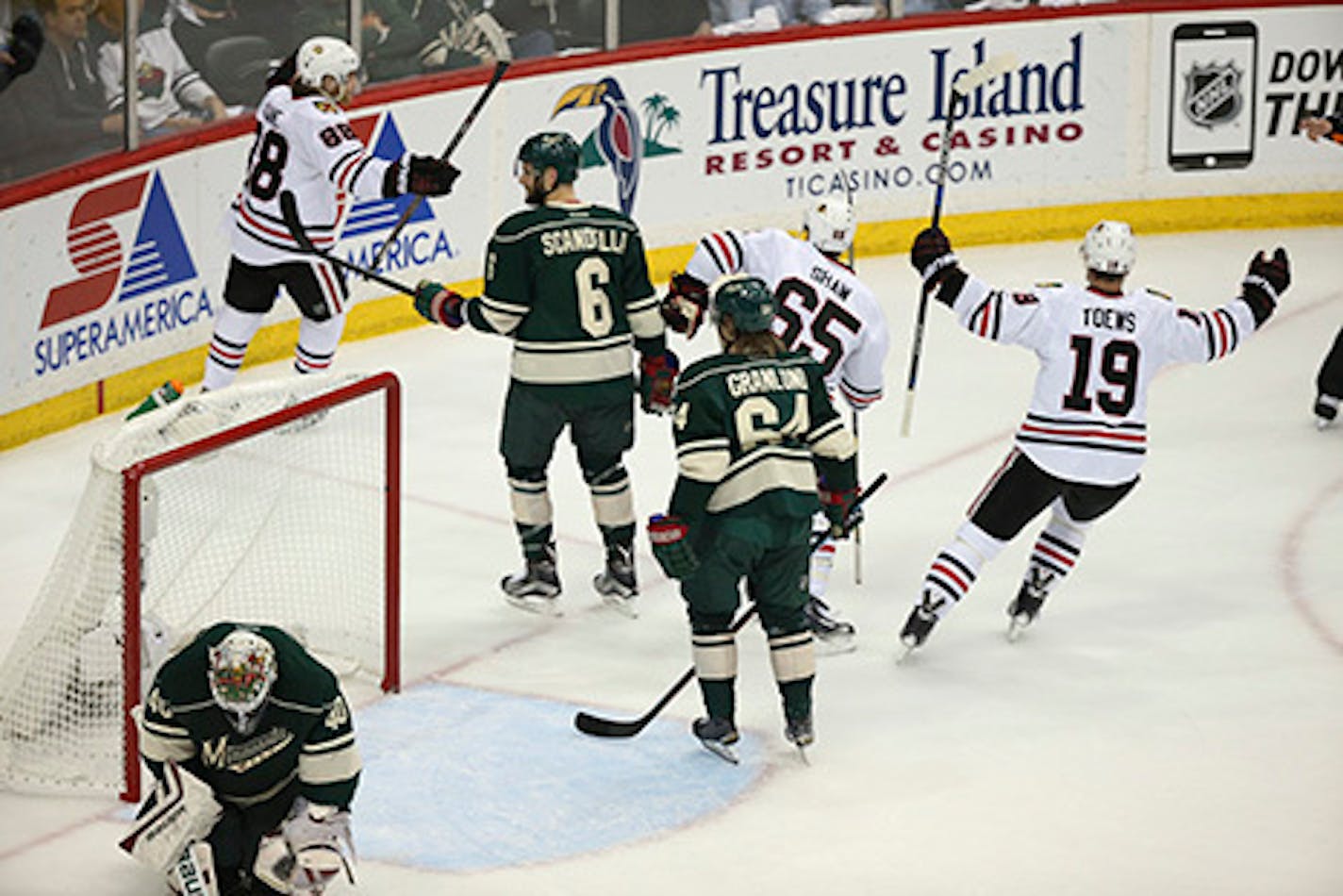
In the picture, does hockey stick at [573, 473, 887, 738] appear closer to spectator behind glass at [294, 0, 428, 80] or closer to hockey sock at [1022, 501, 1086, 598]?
hockey sock at [1022, 501, 1086, 598]

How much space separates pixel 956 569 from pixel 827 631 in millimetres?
388

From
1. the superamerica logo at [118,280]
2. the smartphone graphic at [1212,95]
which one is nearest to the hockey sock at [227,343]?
the superamerica logo at [118,280]

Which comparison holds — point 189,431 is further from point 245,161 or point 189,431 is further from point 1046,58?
point 1046,58

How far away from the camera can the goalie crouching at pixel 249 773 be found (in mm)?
4820

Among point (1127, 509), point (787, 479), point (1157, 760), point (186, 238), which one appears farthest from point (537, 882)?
point (186, 238)

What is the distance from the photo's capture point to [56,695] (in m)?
5.54

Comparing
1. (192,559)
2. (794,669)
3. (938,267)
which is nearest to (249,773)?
(192,559)

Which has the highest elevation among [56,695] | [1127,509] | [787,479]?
[787,479]

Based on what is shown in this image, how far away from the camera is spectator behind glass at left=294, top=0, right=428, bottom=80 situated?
9.26 meters

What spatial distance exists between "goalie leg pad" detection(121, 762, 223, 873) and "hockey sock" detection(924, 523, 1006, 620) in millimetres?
2122

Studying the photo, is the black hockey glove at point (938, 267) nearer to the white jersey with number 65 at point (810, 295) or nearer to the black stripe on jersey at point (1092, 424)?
the white jersey with number 65 at point (810, 295)

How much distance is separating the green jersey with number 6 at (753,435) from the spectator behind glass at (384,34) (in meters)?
4.03

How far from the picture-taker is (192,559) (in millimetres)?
5672

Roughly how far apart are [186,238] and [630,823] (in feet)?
12.3
